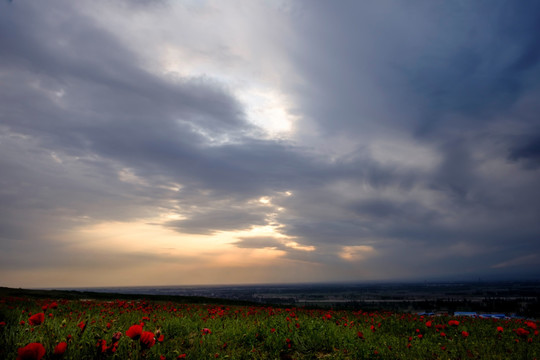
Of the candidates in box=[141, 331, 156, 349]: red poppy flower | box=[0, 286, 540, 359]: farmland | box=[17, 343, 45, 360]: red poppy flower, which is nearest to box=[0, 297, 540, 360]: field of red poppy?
box=[0, 286, 540, 359]: farmland

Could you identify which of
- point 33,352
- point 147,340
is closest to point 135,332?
point 147,340

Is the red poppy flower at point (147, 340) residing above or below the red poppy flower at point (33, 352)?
below

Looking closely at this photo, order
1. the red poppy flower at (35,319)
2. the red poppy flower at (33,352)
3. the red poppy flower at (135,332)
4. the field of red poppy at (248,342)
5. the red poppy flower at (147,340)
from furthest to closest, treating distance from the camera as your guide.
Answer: the field of red poppy at (248,342), the red poppy flower at (35,319), the red poppy flower at (147,340), the red poppy flower at (135,332), the red poppy flower at (33,352)

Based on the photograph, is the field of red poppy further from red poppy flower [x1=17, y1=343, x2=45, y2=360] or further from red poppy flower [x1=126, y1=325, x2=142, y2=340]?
red poppy flower [x1=17, y1=343, x2=45, y2=360]

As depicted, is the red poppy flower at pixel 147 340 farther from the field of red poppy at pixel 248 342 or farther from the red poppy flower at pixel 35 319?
the red poppy flower at pixel 35 319

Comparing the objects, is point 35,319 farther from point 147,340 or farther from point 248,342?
point 248,342

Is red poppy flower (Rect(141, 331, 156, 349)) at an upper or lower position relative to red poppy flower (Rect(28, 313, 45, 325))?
lower

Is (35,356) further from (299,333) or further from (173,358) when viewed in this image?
(299,333)

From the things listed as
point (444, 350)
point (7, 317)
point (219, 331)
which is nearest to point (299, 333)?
point (219, 331)

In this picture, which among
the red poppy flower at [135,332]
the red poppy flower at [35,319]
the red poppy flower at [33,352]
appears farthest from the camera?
the red poppy flower at [35,319]

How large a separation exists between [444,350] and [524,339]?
3.00 meters

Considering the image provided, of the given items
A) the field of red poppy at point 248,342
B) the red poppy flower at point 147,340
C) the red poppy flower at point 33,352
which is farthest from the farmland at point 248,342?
the red poppy flower at point 33,352

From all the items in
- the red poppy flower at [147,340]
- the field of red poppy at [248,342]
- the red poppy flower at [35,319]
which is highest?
the red poppy flower at [35,319]

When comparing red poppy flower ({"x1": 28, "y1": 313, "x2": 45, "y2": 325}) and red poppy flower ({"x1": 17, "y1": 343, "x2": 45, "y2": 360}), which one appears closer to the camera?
red poppy flower ({"x1": 17, "y1": 343, "x2": 45, "y2": 360})
